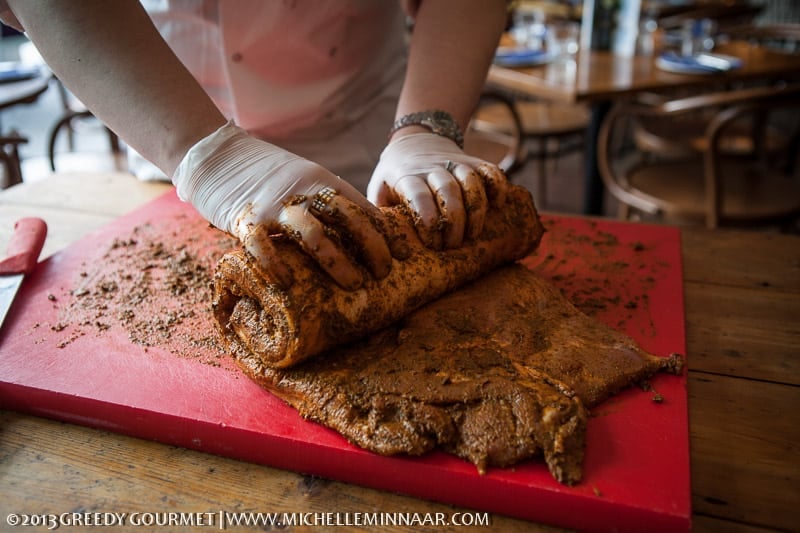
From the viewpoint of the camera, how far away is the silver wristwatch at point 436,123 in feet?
4.99

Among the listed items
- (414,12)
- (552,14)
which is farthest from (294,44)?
(552,14)

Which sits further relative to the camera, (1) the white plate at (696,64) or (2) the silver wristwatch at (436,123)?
(1) the white plate at (696,64)

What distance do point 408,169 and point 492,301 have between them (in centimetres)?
34

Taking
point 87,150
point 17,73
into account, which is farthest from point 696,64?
point 87,150

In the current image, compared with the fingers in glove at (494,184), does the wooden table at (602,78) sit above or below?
below

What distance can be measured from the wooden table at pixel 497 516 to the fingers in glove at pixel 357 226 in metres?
0.38

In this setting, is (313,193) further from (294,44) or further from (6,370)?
(294,44)

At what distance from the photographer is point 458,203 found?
1221mm

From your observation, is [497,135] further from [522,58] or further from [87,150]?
[87,150]

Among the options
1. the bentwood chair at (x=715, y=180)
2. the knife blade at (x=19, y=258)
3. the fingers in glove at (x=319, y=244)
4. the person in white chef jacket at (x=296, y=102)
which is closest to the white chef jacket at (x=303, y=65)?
the person in white chef jacket at (x=296, y=102)

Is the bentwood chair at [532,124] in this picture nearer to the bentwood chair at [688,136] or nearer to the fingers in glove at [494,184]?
the bentwood chair at [688,136]

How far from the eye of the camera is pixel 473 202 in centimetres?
124

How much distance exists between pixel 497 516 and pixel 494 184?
2.18 ft

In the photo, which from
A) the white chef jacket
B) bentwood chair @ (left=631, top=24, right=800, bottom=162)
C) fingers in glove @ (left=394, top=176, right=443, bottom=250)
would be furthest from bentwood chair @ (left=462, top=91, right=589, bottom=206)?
fingers in glove @ (left=394, top=176, right=443, bottom=250)
